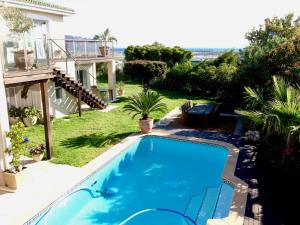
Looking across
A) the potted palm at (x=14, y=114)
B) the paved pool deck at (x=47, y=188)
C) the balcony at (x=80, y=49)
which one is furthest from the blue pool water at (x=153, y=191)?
the balcony at (x=80, y=49)

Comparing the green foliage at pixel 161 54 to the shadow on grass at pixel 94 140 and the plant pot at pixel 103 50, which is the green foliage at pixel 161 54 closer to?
the plant pot at pixel 103 50

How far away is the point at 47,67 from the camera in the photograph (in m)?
11.2

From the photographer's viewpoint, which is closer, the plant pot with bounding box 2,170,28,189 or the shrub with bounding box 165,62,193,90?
the plant pot with bounding box 2,170,28,189

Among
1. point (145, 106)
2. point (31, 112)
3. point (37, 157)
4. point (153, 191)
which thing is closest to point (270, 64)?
point (145, 106)

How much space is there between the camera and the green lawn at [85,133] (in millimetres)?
11195

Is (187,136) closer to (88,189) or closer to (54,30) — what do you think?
(88,189)

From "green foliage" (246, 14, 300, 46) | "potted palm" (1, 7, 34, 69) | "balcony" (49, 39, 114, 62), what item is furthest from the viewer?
"green foliage" (246, 14, 300, 46)

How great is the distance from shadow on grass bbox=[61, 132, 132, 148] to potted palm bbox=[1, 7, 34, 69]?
13.1 ft

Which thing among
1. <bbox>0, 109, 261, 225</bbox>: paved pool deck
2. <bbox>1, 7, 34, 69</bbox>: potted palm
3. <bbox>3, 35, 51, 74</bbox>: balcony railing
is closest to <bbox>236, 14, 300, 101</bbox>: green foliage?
<bbox>0, 109, 261, 225</bbox>: paved pool deck

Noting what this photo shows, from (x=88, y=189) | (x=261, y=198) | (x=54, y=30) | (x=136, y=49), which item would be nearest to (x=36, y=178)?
(x=88, y=189)

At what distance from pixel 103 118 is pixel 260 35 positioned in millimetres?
21294

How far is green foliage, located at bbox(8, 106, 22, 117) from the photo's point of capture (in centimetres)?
1450

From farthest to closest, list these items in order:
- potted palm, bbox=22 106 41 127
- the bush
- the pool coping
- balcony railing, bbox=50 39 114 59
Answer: the bush, balcony railing, bbox=50 39 114 59, potted palm, bbox=22 106 41 127, the pool coping

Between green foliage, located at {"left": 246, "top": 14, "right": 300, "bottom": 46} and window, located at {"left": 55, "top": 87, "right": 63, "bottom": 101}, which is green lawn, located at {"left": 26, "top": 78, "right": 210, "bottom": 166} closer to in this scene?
window, located at {"left": 55, "top": 87, "right": 63, "bottom": 101}
